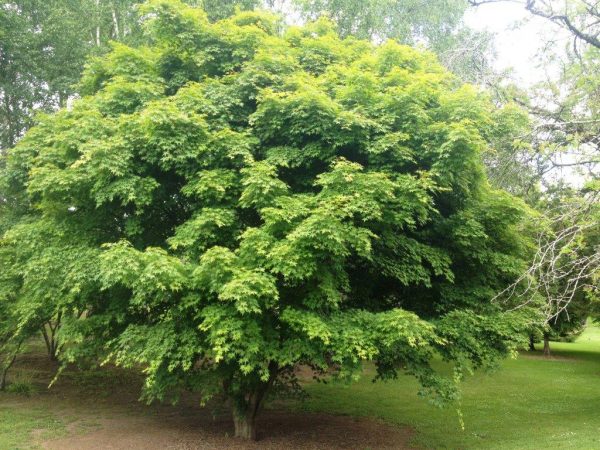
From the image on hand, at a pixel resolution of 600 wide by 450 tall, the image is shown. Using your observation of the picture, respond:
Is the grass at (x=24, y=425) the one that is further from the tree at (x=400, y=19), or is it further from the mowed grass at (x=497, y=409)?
the tree at (x=400, y=19)

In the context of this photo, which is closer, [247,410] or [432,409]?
[247,410]

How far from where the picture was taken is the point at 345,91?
31.0ft

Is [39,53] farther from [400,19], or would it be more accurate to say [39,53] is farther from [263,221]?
[400,19]

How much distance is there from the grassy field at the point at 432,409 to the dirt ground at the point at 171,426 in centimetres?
10

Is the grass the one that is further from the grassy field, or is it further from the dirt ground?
the dirt ground

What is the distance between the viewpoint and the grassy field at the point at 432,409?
11.8 metres

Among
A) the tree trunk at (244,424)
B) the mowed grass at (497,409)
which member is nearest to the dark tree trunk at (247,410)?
the tree trunk at (244,424)

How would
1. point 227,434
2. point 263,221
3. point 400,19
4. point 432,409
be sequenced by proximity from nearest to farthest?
1. point 263,221
2. point 227,434
3. point 432,409
4. point 400,19

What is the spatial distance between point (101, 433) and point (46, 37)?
49.5ft

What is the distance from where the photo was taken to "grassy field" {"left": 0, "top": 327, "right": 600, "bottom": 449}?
11.8 m

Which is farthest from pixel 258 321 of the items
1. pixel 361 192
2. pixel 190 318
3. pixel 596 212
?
pixel 596 212

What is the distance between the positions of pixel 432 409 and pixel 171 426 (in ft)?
26.9

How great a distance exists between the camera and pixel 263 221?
9.25 m

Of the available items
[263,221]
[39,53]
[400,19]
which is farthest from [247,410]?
[400,19]
